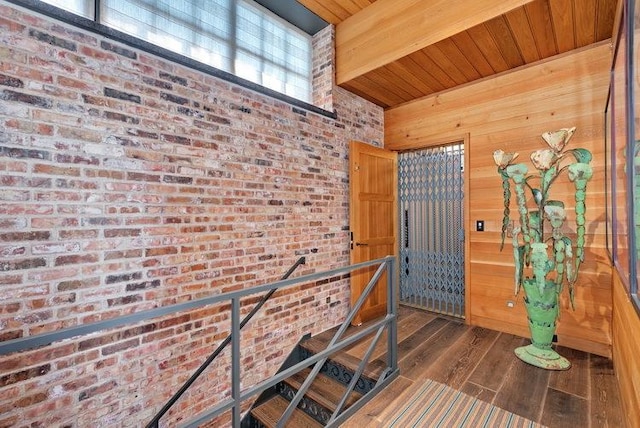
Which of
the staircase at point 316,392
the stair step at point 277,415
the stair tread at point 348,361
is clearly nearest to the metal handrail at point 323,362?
the stair tread at point 348,361

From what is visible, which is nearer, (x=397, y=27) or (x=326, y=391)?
(x=326, y=391)

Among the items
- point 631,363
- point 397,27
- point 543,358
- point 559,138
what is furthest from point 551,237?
point 397,27

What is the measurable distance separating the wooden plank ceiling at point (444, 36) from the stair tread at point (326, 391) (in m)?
2.83

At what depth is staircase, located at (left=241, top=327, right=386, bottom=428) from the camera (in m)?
2.28

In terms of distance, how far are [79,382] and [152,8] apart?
2426mm

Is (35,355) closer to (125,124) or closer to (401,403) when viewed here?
(125,124)

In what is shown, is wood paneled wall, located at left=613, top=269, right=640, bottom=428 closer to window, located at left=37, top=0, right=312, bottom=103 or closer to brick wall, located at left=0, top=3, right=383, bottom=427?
brick wall, located at left=0, top=3, right=383, bottom=427

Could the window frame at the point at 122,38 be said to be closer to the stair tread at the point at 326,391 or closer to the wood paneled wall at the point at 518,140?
the wood paneled wall at the point at 518,140

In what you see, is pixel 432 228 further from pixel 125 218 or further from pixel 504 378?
pixel 125 218

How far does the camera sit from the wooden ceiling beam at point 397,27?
2143 millimetres

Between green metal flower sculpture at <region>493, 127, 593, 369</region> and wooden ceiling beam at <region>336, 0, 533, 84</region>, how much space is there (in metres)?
1.01

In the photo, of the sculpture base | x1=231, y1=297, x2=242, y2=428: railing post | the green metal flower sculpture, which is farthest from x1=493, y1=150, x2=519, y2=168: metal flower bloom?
x1=231, y1=297, x2=242, y2=428: railing post

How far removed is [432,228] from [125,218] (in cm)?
330

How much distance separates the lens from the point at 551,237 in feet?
7.55
